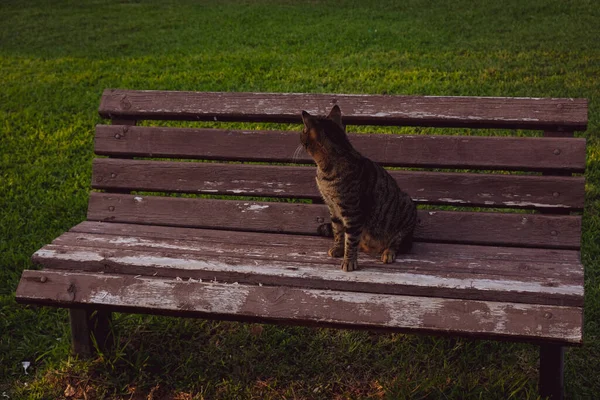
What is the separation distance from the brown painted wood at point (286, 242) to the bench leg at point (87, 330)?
1.29 ft

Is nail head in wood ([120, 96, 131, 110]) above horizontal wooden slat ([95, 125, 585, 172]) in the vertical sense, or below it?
above

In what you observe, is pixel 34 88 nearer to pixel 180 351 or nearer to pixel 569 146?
pixel 180 351

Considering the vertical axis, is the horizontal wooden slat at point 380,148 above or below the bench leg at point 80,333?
above

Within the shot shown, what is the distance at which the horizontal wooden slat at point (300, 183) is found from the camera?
3.33 meters

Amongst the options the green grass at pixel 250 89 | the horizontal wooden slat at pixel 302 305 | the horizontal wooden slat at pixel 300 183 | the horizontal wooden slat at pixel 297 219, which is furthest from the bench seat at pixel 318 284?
the green grass at pixel 250 89

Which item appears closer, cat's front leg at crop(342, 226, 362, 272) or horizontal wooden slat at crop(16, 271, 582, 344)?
horizontal wooden slat at crop(16, 271, 582, 344)

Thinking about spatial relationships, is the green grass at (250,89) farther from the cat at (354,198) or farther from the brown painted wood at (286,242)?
the cat at (354,198)

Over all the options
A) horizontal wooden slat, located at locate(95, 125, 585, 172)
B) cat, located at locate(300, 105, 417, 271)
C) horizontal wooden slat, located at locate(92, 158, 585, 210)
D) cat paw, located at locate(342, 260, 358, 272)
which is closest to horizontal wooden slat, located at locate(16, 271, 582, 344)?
cat paw, located at locate(342, 260, 358, 272)

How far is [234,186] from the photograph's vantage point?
12.1 ft

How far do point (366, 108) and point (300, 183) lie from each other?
0.51m

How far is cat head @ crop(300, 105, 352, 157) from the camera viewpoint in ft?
9.67

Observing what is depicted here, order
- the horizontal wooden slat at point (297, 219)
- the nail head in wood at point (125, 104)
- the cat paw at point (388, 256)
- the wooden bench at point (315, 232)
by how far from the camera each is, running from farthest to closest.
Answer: the nail head in wood at point (125, 104), the horizontal wooden slat at point (297, 219), the cat paw at point (388, 256), the wooden bench at point (315, 232)

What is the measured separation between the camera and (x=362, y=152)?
11.7 ft

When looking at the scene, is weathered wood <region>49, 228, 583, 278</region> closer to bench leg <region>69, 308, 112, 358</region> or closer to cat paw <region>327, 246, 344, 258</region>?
cat paw <region>327, 246, 344, 258</region>
